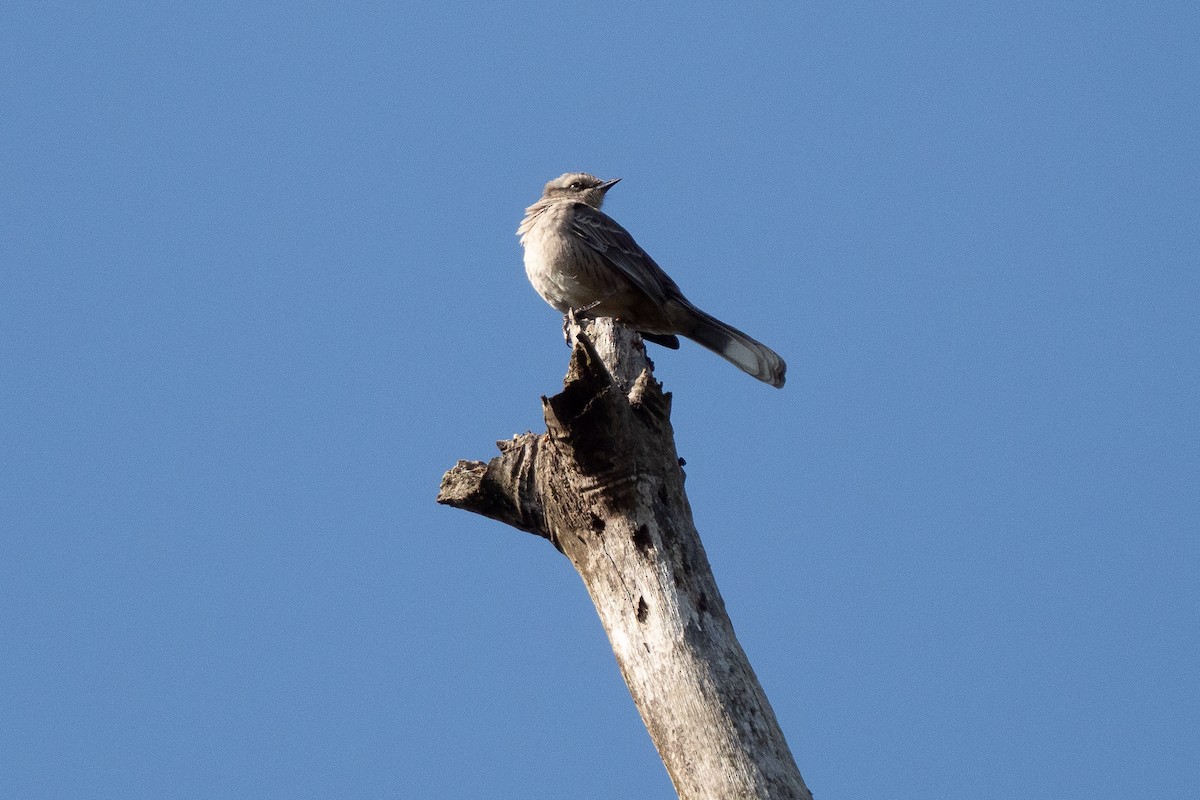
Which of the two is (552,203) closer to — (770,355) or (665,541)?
(770,355)

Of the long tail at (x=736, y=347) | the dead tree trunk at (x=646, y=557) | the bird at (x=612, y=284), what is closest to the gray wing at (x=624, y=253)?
the bird at (x=612, y=284)

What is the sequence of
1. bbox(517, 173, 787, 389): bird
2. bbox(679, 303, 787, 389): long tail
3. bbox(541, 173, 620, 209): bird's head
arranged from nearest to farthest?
bbox(679, 303, 787, 389): long tail < bbox(517, 173, 787, 389): bird < bbox(541, 173, 620, 209): bird's head

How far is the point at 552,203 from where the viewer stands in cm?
895

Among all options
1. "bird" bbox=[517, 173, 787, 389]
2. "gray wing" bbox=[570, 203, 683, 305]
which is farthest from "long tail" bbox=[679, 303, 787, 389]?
"gray wing" bbox=[570, 203, 683, 305]

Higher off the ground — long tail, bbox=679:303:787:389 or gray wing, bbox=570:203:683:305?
gray wing, bbox=570:203:683:305

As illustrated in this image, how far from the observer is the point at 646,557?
5059 millimetres

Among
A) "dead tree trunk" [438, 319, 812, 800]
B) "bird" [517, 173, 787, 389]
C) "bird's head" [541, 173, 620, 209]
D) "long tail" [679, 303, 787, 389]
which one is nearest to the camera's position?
"dead tree trunk" [438, 319, 812, 800]

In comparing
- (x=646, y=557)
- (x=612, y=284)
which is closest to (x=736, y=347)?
(x=612, y=284)

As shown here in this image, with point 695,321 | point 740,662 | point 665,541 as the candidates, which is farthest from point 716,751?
point 695,321

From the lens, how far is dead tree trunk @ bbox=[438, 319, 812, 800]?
4.54 m

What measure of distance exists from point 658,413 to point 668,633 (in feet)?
3.54

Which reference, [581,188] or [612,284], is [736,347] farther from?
[581,188]

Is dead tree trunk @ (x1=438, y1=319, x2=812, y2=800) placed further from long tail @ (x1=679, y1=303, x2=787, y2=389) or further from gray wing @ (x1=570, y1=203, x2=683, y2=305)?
gray wing @ (x1=570, y1=203, x2=683, y2=305)

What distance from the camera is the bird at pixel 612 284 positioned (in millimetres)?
7668
